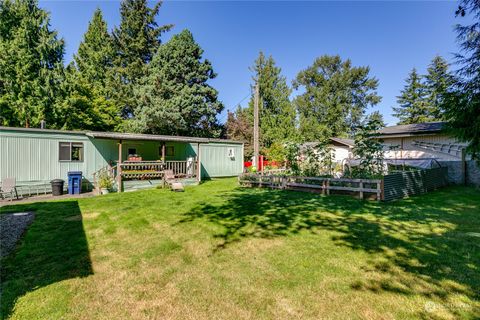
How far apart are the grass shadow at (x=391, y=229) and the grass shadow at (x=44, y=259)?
2.27 meters

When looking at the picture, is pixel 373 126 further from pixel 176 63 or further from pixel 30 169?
pixel 176 63

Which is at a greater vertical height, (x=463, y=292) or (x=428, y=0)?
(x=428, y=0)

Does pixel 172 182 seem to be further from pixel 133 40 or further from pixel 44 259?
pixel 133 40

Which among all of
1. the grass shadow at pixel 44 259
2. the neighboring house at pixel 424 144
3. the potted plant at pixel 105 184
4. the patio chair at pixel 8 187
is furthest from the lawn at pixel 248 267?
the neighboring house at pixel 424 144

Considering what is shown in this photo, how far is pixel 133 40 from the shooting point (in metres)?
28.4

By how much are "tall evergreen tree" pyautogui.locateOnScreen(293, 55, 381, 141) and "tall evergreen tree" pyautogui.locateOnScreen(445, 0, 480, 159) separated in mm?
28843

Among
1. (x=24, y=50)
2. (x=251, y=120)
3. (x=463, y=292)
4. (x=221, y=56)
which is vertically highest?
(x=221, y=56)

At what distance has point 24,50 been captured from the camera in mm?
18828

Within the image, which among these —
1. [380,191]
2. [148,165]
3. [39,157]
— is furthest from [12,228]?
[380,191]

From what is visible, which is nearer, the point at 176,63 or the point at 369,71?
the point at 176,63

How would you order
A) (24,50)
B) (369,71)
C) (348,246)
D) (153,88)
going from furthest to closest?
(369,71)
(153,88)
(24,50)
(348,246)

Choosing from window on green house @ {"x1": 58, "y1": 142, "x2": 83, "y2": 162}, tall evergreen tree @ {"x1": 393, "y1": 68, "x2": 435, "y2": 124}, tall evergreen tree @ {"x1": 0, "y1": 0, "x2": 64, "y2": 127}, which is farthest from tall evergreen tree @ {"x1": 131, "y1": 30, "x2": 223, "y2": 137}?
tall evergreen tree @ {"x1": 393, "y1": 68, "x2": 435, "y2": 124}

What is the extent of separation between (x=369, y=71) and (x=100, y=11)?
39.0 metres

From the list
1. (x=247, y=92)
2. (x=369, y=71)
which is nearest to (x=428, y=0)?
(x=247, y=92)
